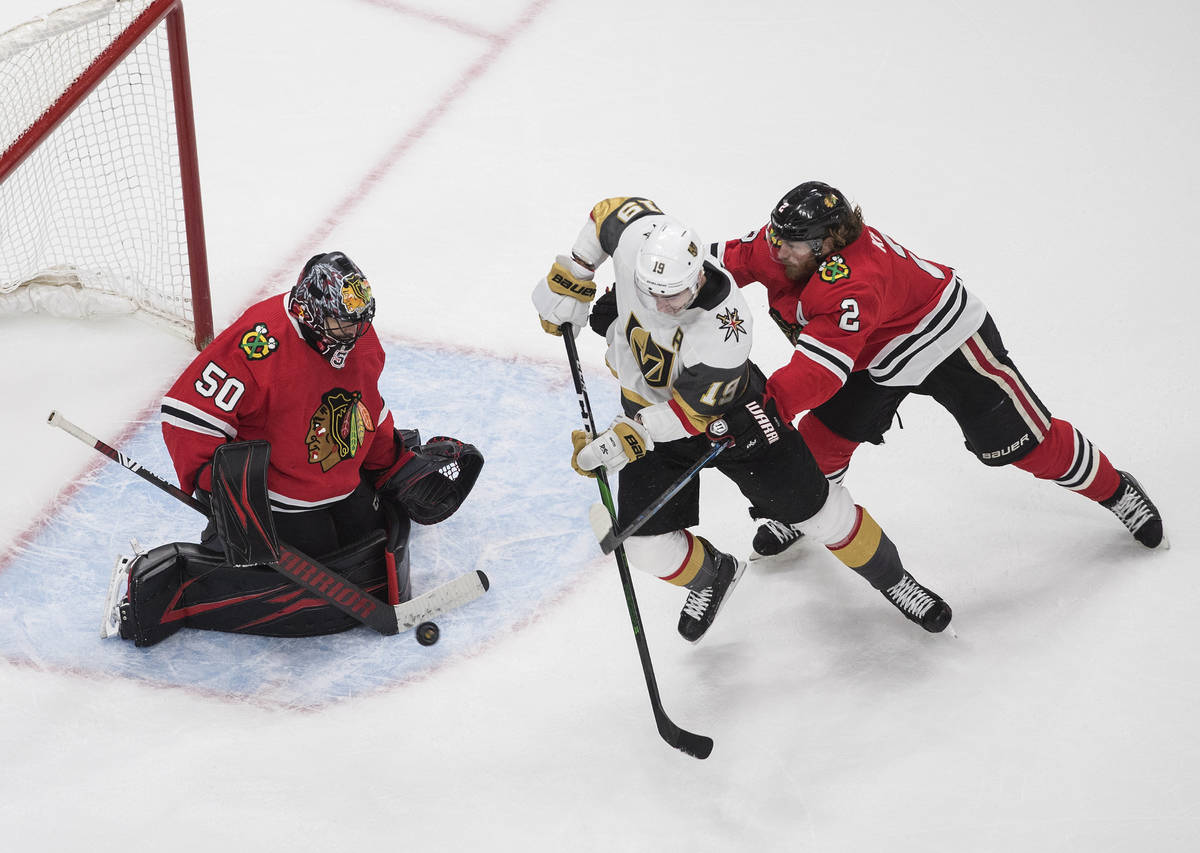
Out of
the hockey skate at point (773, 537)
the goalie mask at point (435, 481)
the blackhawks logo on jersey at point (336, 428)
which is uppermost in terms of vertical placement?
the blackhawks logo on jersey at point (336, 428)

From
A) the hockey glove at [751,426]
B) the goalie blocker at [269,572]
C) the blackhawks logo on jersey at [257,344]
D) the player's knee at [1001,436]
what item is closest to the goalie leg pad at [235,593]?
the goalie blocker at [269,572]

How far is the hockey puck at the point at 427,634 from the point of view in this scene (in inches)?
119

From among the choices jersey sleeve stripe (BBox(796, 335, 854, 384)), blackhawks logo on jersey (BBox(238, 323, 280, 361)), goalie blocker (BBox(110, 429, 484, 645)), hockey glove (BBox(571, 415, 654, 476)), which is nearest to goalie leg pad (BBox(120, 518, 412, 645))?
goalie blocker (BBox(110, 429, 484, 645))

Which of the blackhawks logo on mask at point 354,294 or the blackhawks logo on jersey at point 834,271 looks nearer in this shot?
the blackhawks logo on mask at point 354,294

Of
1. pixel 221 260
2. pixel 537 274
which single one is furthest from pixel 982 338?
pixel 221 260

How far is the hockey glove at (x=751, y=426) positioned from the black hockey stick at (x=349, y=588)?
2.64ft

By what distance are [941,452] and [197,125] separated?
290cm

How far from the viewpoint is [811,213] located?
8.65 feet

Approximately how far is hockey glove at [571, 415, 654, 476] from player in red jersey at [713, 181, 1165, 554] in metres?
0.30

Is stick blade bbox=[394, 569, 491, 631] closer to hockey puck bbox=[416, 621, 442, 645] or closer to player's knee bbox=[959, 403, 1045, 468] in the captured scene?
hockey puck bbox=[416, 621, 442, 645]

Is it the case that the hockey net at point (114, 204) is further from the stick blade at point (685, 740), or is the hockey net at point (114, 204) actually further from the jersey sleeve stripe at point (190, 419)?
the stick blade at point (685, 740)

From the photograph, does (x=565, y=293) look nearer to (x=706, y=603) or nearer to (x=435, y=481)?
(x=435, y=481)

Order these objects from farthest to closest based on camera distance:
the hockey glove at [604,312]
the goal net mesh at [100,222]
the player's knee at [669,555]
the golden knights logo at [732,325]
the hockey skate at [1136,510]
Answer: the goal net mesh at [100,222] → the hockey skate at [1136,510] → the hockey glove at [604,312] → the player's knee at [669,555] → the golden knights logo at [732,325]

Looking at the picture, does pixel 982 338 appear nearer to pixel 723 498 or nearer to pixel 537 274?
pixel 723 498
